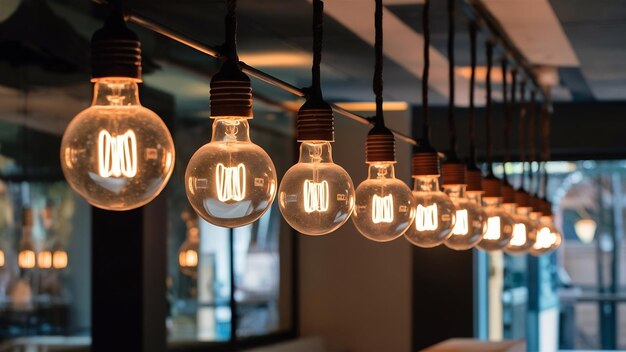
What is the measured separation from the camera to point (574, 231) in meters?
15.4

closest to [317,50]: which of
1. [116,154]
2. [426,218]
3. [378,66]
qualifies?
[378,66]

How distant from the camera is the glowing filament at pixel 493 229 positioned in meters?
4.25

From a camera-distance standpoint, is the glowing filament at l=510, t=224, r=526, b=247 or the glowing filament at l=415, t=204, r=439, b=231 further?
the glowing filament at l=510, t=224, r=526, b=247

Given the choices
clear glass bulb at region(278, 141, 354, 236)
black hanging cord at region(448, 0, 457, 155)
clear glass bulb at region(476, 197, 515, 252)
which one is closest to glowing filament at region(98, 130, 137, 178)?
clear glass bulb at region(278, 141, 354, 236)

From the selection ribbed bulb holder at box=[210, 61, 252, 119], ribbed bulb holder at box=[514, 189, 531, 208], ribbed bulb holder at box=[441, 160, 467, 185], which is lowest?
ribbed bulb holder at box=[514, 189, 531, 208]

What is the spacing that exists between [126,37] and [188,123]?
477 centimetres

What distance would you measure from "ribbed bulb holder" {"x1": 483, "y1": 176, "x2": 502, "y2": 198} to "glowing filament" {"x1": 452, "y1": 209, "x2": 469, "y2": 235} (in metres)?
0.89

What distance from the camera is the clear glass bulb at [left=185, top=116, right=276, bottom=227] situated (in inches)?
71.1

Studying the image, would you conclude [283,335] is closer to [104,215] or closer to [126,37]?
[104,215]

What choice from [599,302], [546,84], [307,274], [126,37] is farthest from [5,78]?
[599,302]

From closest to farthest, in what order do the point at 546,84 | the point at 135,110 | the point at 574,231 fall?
the point at 135,110 → the point at 546,84 → the point at 574,231

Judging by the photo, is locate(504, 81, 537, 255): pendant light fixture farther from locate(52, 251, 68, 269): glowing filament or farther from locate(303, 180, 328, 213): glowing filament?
locate(303, 180, 328, 213): glowing filament

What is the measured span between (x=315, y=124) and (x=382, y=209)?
39cm

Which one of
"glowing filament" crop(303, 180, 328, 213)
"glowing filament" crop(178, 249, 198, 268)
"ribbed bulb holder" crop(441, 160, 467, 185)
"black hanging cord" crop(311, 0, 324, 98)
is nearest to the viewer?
"glowing filament" crop(303, 180, 328, 213)
